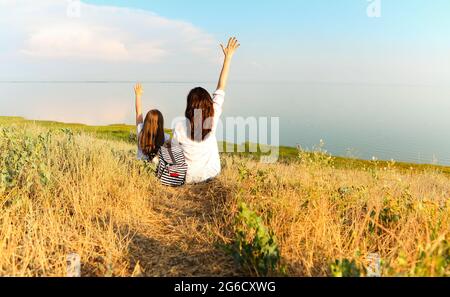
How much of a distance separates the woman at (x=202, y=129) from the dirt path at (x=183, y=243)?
1.07m

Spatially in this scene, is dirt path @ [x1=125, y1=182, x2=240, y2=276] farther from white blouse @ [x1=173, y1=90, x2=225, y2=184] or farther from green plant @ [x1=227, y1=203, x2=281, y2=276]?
white blouse @ [x1=173, y1=90, x2=225, y2=184]

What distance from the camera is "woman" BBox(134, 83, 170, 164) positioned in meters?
7.90

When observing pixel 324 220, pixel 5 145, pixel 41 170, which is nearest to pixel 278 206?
pixel 324 220

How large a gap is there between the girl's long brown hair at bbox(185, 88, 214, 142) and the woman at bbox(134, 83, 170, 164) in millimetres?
813

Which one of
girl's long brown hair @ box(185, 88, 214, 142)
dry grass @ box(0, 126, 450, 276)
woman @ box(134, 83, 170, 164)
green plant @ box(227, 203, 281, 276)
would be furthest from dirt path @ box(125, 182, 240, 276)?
woman @ box(134, 83, 170, 164)

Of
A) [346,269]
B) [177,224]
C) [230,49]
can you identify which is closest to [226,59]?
[230,49]

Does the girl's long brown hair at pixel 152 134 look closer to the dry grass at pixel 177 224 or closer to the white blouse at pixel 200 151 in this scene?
the white blouse at pixel 200 151

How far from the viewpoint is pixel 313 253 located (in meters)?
4.17

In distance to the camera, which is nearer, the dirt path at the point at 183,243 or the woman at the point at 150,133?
the dirt path at the point at 183,243

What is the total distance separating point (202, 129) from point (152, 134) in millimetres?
1187

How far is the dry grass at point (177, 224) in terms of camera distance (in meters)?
4.00

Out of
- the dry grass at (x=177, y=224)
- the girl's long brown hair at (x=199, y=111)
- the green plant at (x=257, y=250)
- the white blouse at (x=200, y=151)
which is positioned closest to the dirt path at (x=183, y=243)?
the dry grass at (x=177, y=224)

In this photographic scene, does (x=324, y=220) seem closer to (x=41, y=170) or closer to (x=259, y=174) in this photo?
(x=259, y=174)

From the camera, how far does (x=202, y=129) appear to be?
7.35m
